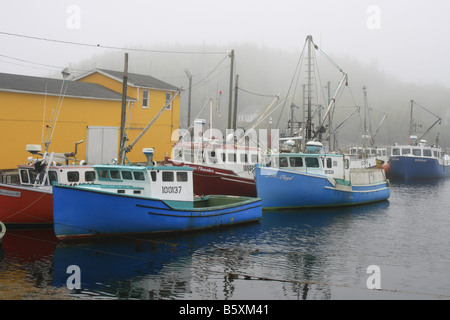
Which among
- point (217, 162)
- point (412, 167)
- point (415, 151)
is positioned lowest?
point (217, 162)

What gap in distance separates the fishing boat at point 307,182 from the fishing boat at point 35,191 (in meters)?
10.6

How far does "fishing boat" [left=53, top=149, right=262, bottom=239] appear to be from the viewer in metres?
18.1

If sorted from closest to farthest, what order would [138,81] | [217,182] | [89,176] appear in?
[89,176] < [217,182] < [138,81]

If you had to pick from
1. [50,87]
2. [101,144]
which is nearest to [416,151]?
[101,144]

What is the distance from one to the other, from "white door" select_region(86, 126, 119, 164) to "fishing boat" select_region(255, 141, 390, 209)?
36.8ft

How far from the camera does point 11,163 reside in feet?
90.7

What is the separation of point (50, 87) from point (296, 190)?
16892mm

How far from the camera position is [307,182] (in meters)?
28.7

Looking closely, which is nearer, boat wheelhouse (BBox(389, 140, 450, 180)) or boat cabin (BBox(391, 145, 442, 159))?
boat wheelhouse (BBox(389, 140, 450, 180))

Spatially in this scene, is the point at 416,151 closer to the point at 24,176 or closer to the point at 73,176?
the point at 73,176

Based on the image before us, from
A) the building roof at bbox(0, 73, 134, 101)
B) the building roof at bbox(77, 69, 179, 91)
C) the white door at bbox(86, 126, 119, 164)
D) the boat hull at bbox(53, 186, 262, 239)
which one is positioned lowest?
the boat hull at bbox(53, 186, 262, 239)

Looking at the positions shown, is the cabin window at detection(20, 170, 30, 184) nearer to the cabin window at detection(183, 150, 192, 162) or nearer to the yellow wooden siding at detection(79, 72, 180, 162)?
the cabin window at detection(183, 150, 192, 162)

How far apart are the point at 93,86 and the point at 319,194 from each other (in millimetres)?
18465

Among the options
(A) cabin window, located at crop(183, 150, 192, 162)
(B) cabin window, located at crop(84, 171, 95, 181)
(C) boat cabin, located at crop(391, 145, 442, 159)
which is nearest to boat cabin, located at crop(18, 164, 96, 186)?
(B) cabin window, located at crop(84, 171, 95, 181)
